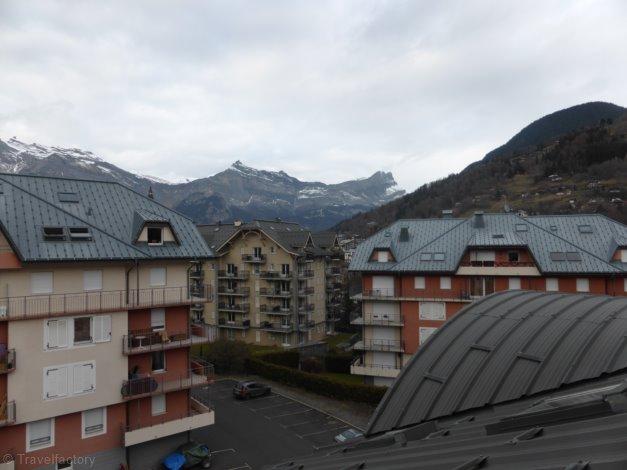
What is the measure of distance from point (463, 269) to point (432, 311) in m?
5.09

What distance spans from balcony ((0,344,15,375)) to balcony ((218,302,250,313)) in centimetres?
4155

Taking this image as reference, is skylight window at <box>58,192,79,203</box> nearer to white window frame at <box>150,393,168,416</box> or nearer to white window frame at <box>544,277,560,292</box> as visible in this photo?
white window frame at <box>150,393,168,416</box>

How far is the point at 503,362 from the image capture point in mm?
13867

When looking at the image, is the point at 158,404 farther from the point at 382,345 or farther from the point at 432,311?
the point at 432,311

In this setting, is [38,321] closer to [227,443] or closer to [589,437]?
[227,443]

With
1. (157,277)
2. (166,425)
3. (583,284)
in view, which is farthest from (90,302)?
(583,284)

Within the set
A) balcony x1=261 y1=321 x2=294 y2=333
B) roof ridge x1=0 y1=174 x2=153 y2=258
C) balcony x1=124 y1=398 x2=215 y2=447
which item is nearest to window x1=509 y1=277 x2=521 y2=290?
balcony x1=124 y1=398 x2=215 y2=447

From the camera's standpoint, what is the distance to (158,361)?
2788cm

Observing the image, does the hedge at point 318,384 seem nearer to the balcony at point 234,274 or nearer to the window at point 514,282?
the window at point 514,282

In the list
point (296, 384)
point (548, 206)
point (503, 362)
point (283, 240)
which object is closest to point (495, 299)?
point (503, 362)

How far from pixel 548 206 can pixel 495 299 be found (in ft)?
417

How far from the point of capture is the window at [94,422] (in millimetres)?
24609

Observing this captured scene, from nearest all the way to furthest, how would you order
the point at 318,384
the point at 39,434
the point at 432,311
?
the point at 39,434 < the point at 432,311 < the point at 318,384

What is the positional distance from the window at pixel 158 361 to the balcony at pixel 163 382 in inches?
14.7
